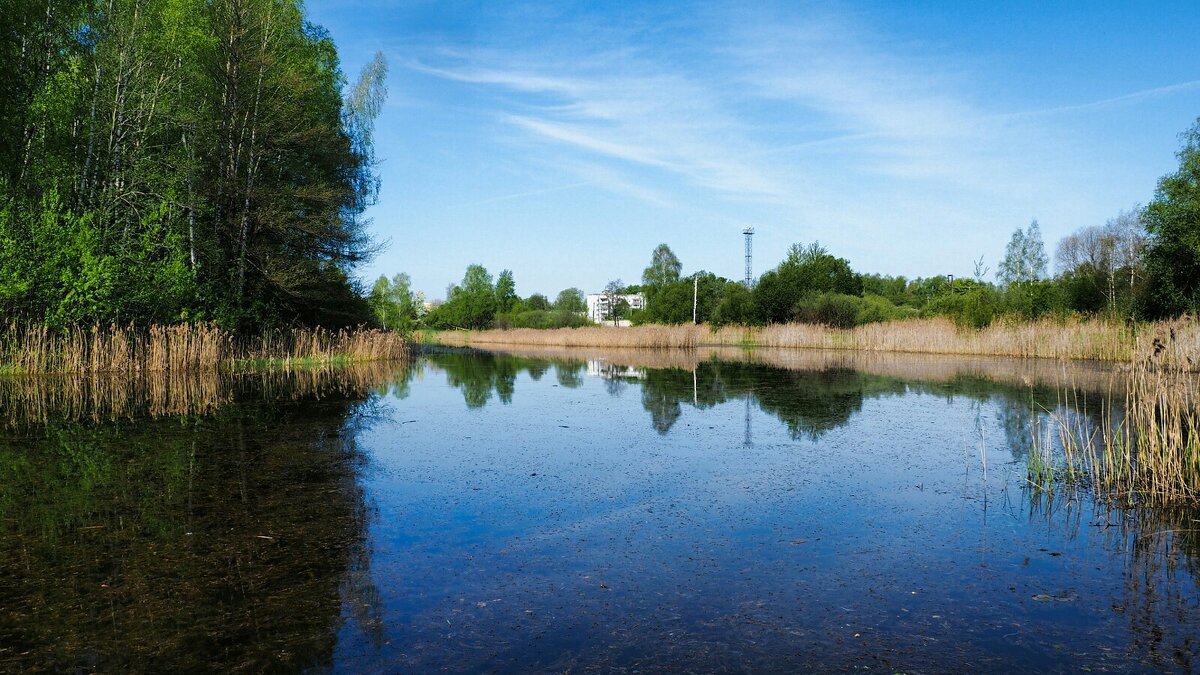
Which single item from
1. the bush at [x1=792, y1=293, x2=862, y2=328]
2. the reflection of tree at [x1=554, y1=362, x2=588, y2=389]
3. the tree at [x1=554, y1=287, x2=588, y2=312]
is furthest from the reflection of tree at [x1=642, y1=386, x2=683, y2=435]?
the tree at [x1=554, y1=287, x2=588, y2=312]

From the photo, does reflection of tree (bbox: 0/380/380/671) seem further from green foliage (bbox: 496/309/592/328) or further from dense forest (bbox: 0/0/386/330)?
green foliage (bbox: 496/309/592/328)

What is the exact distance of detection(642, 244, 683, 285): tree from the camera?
70.7 metres

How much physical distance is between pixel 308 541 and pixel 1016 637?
3.71 m

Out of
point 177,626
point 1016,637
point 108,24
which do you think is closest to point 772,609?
point 1016,637

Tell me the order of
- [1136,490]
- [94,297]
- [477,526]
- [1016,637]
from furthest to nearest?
[94,297], [1136,490], [477,526], [1016,637]

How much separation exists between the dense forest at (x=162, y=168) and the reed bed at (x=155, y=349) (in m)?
0.42

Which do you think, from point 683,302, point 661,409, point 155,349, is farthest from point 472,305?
point 661,409

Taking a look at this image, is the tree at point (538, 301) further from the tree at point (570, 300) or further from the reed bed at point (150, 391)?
the reed bed at point (150, 391)

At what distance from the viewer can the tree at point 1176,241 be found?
22.5m

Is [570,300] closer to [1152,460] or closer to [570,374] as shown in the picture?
[570,374]

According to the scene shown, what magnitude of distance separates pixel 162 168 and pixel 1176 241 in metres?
29.4

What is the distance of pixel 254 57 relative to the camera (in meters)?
18.8

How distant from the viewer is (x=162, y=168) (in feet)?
59.6

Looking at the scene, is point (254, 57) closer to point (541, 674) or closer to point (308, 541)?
point (308, 541)
